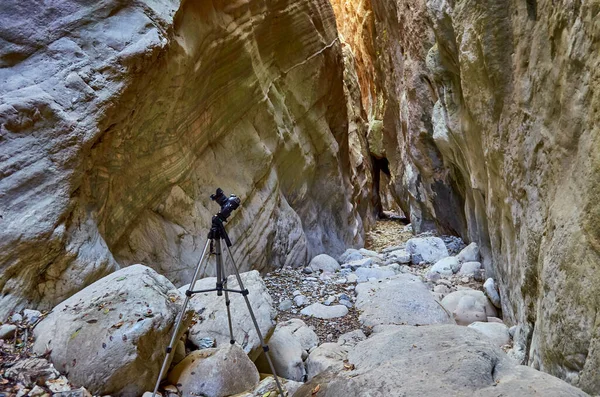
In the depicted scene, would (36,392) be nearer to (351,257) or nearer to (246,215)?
(246,215)

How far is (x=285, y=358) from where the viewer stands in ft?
14.9

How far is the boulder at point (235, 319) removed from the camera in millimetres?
4340

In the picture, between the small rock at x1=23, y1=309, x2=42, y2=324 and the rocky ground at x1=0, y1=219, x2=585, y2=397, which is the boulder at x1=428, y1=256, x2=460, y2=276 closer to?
the rocky ground at x1=0, y1=219, x2=585, y2=397

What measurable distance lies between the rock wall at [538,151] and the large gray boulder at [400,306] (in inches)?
37.3

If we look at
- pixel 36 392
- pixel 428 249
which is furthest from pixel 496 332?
pixel 428 249

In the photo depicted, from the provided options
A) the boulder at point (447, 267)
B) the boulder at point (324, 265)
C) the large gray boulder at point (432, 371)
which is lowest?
the boulder at point (324, 265)

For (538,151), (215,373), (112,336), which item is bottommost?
(215,373)

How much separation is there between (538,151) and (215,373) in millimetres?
3359

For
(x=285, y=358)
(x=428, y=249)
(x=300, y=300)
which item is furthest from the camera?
(x=428, y=249)

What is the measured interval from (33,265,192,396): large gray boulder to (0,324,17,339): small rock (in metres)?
0.17

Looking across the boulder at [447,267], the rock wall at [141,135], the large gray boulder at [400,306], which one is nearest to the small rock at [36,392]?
the rock wall at [141,135]

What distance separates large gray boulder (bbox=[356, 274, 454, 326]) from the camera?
5781 mm

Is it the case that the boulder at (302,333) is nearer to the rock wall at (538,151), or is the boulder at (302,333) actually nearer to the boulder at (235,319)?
the boulder at (235,319)

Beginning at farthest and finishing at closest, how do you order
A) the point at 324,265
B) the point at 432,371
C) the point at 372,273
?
the point at 324,265 < the point at 372,273 < the point at 432,371
